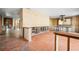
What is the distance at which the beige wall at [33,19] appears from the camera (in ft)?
5.46

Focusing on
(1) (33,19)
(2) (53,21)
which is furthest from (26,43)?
(2) (53,21)

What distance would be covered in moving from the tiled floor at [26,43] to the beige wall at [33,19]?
0.28 meters

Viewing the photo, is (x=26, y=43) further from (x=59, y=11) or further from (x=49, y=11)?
(x=59, y=11)

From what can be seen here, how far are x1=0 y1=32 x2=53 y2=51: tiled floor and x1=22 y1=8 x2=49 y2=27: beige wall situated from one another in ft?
0.93

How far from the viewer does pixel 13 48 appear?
169 centimetres

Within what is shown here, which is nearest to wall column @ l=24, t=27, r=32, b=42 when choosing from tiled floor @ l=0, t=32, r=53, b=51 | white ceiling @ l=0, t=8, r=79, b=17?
tiled floor @ l=0, t=32, r=53, b=51

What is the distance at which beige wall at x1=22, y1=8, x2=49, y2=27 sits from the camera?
1663mm

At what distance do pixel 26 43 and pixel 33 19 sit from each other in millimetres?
546
